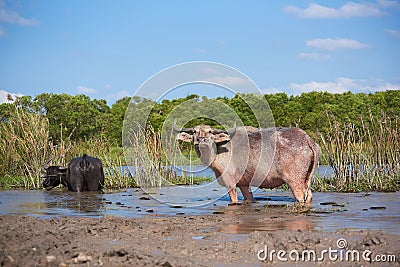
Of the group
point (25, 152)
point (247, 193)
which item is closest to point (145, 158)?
point (247, 193)

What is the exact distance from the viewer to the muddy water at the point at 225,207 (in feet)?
22.9

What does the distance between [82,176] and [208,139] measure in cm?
459

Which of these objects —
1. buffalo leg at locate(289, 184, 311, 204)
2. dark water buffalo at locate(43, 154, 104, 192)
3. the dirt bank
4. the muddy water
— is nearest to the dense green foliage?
dark water buffalo at locate(43, 154, 104, 192)

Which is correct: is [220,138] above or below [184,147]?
below

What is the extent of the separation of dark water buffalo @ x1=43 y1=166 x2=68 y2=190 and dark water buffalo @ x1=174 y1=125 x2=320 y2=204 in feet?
15.9

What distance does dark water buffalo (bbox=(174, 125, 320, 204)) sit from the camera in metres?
8.71

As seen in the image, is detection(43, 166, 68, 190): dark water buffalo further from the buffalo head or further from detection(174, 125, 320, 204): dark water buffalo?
the buffalo head

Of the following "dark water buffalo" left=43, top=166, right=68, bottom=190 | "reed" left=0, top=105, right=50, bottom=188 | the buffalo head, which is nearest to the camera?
the buffalo head

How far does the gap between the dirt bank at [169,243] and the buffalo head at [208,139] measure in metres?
2.16

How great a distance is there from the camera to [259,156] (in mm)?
9148

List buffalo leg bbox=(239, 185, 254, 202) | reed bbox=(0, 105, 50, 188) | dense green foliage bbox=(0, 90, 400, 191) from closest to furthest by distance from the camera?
buffalo leg bbox=(239, 185, 254, 202), dense green foliage bbox=(0, 90, 400, 191), reed bbox=(0, 105, 50, 188)

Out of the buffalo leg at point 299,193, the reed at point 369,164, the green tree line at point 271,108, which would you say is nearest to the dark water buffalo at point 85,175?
the reed at point 369,164

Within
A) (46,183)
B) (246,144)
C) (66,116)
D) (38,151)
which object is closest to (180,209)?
(246,144)

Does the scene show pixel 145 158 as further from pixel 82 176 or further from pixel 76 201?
pixel 76 201
